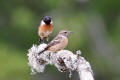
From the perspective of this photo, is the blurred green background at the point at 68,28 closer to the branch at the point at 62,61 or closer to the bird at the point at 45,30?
the bird at the point at 45,30

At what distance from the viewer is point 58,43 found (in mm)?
6582

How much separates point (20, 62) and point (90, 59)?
185cm

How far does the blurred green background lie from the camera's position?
734 inches

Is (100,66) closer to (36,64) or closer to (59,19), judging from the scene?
(59,19)

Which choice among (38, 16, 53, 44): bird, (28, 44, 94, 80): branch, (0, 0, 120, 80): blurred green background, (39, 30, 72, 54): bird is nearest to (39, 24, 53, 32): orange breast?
(38, 16, 53, 44): bird

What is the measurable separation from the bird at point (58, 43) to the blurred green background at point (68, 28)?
1075 centimetres

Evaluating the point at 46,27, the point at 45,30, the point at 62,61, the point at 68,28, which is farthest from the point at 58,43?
the point at 68,28

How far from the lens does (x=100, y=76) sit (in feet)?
63.3

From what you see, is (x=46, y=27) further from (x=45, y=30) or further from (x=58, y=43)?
(x=58, y=43)

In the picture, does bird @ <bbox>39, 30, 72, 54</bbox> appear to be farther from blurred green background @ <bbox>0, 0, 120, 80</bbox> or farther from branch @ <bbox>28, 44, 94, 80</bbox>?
blurred green background @ <bbox>0, 0, 120, 80</bbox>

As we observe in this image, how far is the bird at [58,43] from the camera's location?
6.42 m

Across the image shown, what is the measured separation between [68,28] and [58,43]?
41.5 ft

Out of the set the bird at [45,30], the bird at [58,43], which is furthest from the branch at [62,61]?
the bird at [45,30]

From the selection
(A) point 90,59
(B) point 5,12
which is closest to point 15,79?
(A) point 90,59
